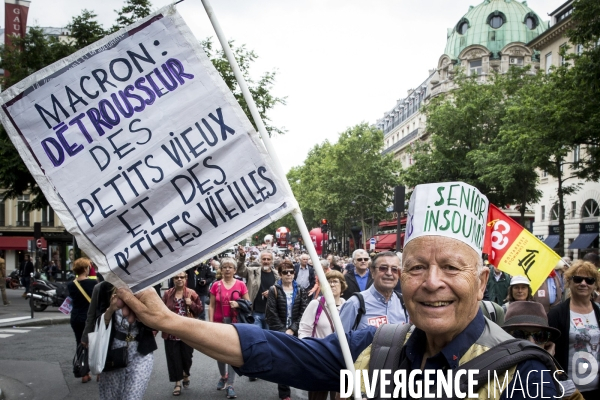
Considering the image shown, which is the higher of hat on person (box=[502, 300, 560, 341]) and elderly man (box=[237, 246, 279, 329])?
elderly man (box=[237, 246, 279, 329])

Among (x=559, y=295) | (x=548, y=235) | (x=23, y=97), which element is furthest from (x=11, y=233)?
(x=23, y=97)

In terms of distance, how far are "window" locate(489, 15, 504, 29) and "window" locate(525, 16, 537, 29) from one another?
319 centimetres

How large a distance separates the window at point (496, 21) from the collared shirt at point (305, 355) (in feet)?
243

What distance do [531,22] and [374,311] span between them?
2907 inches

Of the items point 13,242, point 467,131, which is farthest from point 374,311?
point 13,242

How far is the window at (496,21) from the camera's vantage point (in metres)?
70.1

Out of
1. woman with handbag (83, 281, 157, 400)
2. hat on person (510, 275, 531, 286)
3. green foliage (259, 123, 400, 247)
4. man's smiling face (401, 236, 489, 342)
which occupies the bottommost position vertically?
woman with handbag (83, 281, 157, 400)

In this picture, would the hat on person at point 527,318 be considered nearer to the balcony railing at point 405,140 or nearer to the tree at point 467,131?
the tree at point 467,131

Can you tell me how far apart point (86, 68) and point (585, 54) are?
18949 millimetres

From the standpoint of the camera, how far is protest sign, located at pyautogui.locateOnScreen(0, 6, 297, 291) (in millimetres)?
2529

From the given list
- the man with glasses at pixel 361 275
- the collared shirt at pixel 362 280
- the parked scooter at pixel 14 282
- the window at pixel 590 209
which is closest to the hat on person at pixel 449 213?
the man with glasses at pixel 361 275

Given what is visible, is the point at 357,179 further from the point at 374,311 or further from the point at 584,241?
the point at 374,311

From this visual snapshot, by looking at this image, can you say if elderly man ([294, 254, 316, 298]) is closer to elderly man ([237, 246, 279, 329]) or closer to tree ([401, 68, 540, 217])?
elderly man ([237, 246, 279, 329])

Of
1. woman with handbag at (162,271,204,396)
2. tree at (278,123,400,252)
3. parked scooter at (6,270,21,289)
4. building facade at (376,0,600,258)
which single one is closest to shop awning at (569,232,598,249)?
building facade at (376,0,600,258)
